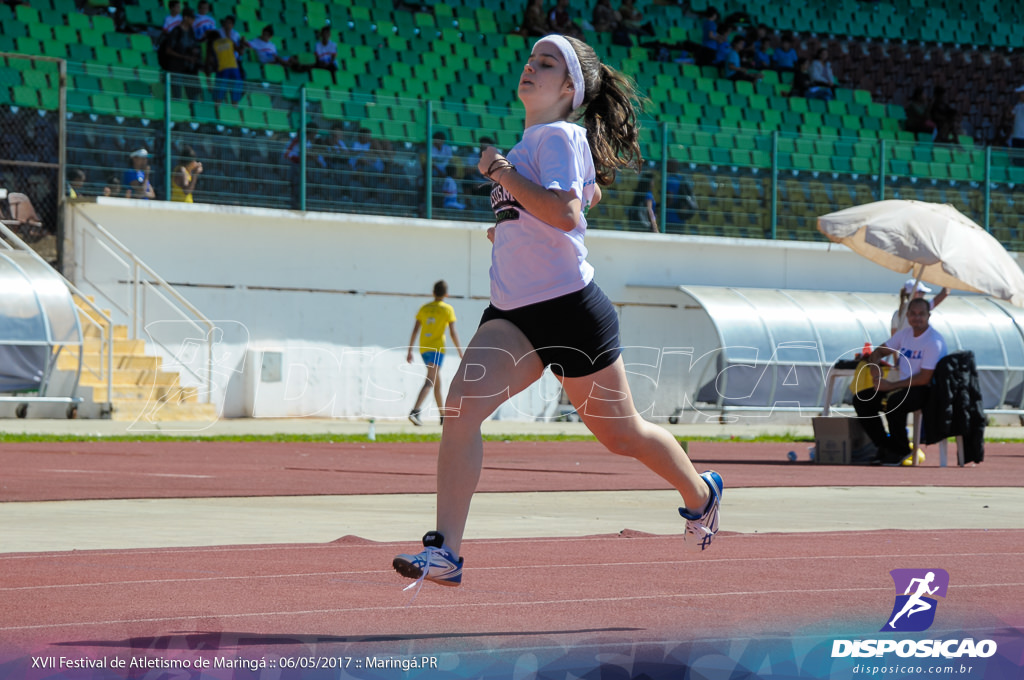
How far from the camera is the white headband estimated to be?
5.71m

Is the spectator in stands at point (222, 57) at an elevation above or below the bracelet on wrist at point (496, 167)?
above

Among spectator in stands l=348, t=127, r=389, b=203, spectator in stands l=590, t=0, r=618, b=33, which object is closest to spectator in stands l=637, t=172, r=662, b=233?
spectator in stands l=348, t=127, r=389, b=203

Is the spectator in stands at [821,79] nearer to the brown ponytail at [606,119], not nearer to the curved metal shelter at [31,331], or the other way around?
the curved metal shelter at [31,331]

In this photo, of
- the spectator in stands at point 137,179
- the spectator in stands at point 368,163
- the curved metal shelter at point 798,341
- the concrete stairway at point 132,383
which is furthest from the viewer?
the curved metal shelter at point 798,341

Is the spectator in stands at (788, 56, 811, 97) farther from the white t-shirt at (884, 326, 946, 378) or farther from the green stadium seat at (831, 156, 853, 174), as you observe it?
the white t-shirt at (884, 326, 946, 378)

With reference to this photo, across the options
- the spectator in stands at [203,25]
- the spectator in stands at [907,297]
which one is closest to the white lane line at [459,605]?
the spectator in stands at [907,297]

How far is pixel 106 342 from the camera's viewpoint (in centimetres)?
2353

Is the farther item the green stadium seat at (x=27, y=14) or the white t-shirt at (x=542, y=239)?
the green stadium seat at (x=27, y=14)

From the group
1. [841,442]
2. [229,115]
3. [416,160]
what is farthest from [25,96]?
[841,442]

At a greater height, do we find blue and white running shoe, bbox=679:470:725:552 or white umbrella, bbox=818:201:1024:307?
white umbrella, bbox=818:201:1024:307

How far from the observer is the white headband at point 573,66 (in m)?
5.71

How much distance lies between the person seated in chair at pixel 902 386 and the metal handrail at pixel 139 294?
1224cm

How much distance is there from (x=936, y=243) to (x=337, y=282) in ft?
42.9

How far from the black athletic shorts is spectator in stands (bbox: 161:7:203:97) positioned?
70.5 feet
